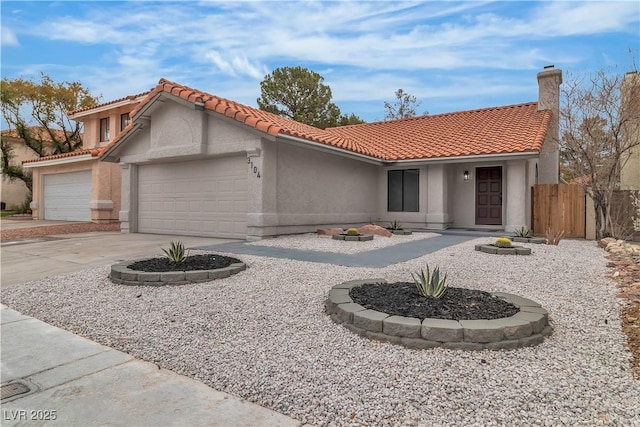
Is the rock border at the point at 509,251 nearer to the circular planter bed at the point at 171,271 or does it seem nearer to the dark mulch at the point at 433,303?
the dark mulch at the point at 433,303

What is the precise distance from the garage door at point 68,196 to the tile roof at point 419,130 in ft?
16.9

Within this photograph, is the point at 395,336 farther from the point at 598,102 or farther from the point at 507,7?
the point at 598,102

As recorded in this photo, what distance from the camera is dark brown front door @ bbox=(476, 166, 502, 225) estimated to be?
1427 centimetres

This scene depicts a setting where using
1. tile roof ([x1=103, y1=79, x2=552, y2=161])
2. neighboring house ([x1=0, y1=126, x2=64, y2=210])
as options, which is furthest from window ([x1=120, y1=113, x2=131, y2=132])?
neighboring house ([x1=0, y1=126, x2=64, y2=210])

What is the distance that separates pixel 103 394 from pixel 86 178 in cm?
1775

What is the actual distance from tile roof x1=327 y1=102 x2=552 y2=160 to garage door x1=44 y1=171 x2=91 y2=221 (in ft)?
42.6

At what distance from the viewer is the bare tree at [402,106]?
3384cm

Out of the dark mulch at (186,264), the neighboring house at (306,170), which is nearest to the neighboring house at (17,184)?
the neighboring house at (306,170)

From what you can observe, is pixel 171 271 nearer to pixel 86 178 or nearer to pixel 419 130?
pixel 86 178

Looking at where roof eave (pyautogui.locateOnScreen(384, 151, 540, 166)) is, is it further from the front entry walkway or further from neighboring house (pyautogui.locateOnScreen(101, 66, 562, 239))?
the front entry walkway

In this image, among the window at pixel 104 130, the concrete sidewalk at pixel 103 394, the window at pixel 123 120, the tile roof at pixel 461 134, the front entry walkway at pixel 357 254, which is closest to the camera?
the concrete sidewalk at pixel 103 394

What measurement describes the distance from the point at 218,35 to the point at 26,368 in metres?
10.5

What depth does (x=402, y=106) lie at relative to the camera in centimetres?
3406

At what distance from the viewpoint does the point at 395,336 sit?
341 centimetres
